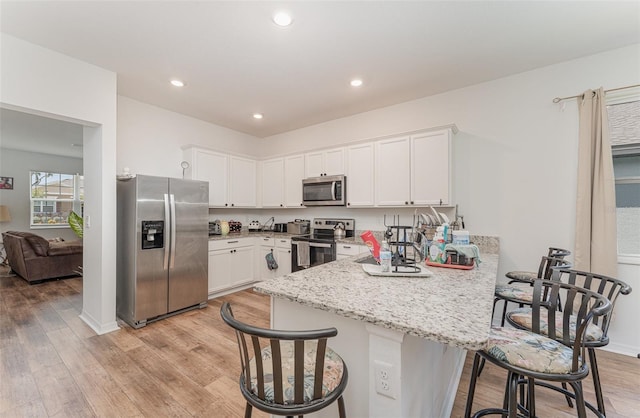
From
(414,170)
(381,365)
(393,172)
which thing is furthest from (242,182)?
(381,365)

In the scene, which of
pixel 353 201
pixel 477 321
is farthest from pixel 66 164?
pixel 477 321

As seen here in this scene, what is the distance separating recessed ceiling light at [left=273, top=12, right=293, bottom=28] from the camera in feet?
6.69

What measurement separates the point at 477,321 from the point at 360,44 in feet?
7.81

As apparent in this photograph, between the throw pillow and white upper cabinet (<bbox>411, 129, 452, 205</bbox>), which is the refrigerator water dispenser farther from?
the throw pillow

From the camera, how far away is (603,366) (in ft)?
7.50

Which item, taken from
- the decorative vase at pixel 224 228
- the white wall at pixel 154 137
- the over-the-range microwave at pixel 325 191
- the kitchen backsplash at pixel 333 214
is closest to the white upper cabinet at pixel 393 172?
the kitchen backsplash at pixel 333 214

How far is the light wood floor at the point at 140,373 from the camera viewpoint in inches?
69.5

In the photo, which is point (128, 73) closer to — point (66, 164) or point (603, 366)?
point (603, 366)

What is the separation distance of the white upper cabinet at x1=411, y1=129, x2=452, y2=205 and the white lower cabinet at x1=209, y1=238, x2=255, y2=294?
8.93 ft

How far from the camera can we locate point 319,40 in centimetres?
235

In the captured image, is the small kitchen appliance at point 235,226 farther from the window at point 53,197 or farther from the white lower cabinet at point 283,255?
the window at point 53,197

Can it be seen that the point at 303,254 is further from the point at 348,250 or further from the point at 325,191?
the point at 325,191

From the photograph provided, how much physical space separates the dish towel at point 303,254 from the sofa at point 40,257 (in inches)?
174

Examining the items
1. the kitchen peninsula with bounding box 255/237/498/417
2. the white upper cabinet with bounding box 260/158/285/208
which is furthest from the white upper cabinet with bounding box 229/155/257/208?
the kitchen peninsula with bounding box 255/237/498/417
